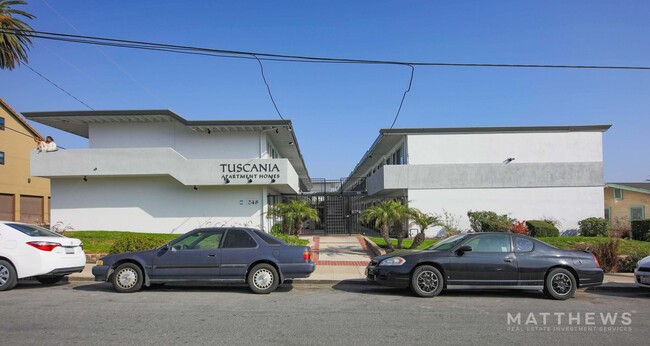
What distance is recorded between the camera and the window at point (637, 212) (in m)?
28.0

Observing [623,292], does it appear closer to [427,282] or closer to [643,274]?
[643,274]

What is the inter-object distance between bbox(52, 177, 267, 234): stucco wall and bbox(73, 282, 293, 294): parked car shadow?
37.6 feet

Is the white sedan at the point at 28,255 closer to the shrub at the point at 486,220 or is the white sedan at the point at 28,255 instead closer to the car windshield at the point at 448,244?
the car windshield at the point at 448,244

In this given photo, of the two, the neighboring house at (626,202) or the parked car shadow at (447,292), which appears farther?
the neighboring house at (626,202)

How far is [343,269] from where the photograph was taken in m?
12.9

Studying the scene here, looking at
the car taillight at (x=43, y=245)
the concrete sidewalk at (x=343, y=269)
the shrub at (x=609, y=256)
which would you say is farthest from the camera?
the shrub at (x=609, y=256)

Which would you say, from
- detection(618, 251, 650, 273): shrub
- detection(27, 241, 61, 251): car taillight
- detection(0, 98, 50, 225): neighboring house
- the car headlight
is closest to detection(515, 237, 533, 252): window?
the car headlight

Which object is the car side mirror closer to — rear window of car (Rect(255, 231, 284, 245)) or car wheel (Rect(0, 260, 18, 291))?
rear window of car (Rect(255, 231, 284, 245))

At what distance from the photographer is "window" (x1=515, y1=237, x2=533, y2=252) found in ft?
31.2

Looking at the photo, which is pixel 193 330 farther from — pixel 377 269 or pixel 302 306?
pixel 377 269

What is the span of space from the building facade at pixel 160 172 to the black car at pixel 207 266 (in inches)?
443

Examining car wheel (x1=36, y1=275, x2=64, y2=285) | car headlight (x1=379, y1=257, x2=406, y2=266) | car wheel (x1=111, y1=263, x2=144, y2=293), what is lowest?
car wheel (x1=36, y1=275, x2=64, y2=285)

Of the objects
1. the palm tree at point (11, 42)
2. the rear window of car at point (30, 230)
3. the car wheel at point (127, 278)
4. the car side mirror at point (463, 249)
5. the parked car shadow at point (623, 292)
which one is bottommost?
the parked car shadow at point (623, 292)

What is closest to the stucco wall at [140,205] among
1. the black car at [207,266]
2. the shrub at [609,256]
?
the black car at [207,266]
